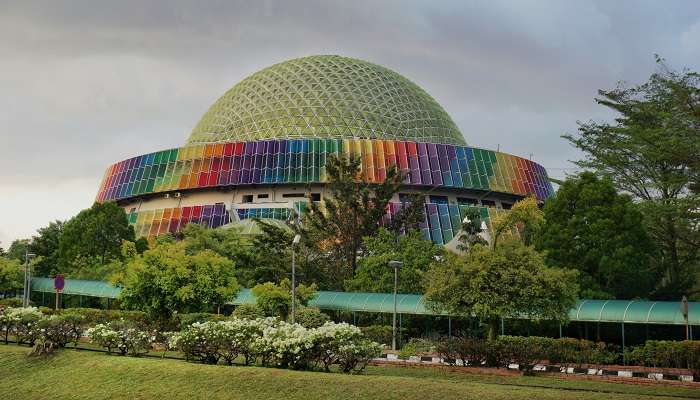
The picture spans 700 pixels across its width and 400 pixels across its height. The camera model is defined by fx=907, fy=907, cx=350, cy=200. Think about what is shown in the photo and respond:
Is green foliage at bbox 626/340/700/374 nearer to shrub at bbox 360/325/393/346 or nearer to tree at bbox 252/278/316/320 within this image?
shrub at bbox 360/325/393/346

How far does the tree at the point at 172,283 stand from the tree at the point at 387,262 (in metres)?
11.6

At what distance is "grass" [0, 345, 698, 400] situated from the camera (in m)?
20.5

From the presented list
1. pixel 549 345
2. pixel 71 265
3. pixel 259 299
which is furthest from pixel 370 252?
pixel 71 265

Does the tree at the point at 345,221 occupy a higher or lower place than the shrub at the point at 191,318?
higher

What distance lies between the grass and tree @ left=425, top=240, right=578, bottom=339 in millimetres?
6051

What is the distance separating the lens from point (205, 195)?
270 ft

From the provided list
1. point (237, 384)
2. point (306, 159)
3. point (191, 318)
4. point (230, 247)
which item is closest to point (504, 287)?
point (191, 318)

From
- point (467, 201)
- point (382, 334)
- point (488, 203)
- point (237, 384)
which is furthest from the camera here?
point (488, 203)

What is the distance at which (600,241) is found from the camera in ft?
147

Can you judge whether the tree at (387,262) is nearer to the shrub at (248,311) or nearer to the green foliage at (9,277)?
the shrub at (248,311)

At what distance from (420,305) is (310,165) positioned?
36.8 metres

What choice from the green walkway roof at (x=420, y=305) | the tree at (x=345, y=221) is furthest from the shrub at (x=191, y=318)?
the tree at (x=345, y=221)

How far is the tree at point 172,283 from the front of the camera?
37.4 m

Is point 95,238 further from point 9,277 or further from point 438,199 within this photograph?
point 438,199
